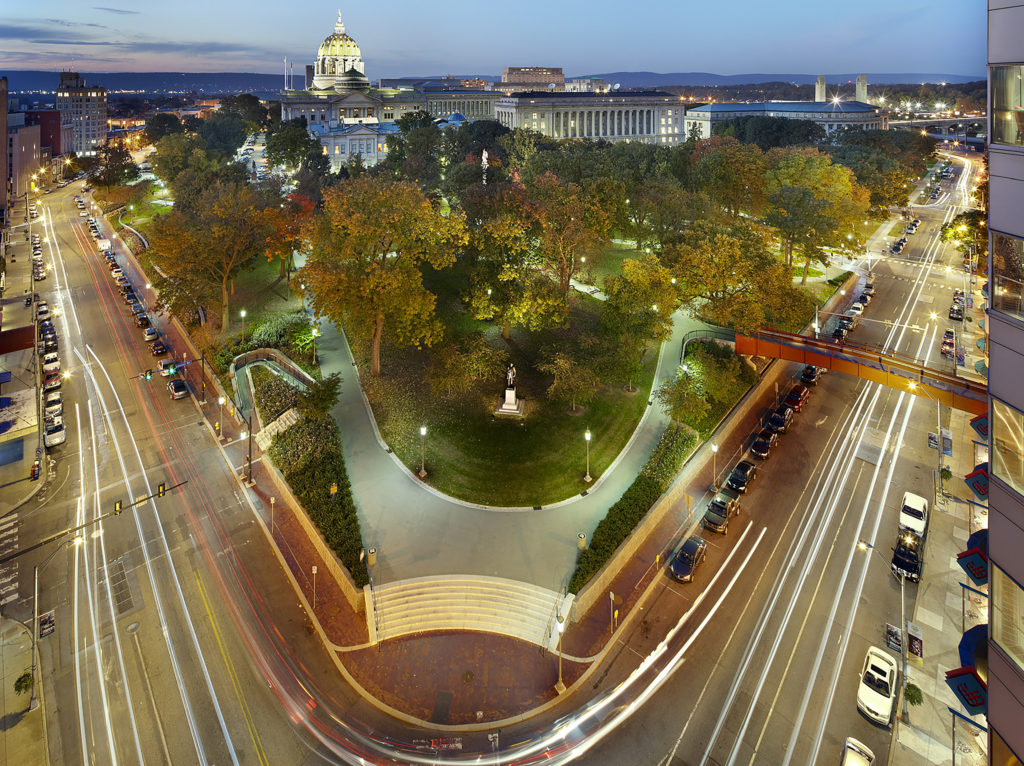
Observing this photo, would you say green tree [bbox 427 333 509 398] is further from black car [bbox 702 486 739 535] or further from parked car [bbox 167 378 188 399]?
parked car [bbox 167 378 188 399]

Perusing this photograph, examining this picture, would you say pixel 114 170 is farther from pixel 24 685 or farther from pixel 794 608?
pixel 794 608


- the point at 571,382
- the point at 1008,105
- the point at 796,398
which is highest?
the point at 1008,105

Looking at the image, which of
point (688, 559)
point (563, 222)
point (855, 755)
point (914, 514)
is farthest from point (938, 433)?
point (563, 222)

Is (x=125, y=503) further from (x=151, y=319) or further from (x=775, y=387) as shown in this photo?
(x=775, y=387)

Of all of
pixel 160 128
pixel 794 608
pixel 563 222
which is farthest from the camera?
pixel 160 128

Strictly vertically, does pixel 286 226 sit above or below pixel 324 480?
above

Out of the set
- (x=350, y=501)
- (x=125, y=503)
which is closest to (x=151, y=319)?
(x=125, y=503)
